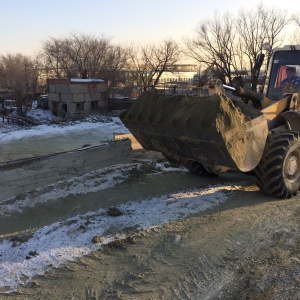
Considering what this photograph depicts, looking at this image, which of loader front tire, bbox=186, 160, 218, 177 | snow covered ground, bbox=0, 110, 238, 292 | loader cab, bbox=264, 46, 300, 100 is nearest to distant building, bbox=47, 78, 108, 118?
snow covered ground, bbox=0, 110, 238, 292

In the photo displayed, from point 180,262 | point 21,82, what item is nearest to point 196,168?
point 180,262

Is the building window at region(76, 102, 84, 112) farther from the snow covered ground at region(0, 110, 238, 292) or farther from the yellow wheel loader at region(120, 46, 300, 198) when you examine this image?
the yellow wheel loader at region(120, 46, 300, 198)

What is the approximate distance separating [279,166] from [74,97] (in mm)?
23294

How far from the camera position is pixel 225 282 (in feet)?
12.5

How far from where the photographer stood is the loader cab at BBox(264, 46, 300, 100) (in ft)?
24.6

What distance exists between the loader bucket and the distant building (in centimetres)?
2169

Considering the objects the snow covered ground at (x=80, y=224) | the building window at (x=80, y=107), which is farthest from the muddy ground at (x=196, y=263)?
the building window at (x=80, y=107)

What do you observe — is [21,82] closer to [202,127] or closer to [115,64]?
[115,64]

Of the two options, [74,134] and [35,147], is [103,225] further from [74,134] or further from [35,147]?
[74,134]

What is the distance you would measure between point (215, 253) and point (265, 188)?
2242mm

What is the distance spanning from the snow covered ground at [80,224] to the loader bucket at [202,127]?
2.88 ft

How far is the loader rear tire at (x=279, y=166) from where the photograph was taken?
234 inches

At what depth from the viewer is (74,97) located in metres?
27.5

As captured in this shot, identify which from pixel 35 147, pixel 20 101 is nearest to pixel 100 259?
pixel 35 147
